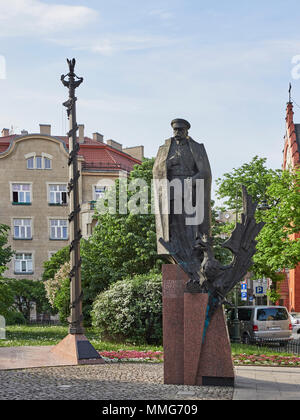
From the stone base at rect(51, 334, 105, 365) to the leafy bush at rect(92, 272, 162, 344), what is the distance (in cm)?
496

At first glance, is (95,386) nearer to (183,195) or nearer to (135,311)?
(183,195)

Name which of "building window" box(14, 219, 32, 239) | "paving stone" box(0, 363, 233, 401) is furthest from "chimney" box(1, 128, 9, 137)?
"paving stone" box(0, 363, 233, 401)

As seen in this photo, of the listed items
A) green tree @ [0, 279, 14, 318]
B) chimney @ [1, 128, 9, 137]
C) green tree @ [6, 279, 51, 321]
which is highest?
chimney @ [1, 128, 9, 137]

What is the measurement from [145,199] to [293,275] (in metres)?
26.4

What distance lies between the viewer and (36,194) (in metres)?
50.5

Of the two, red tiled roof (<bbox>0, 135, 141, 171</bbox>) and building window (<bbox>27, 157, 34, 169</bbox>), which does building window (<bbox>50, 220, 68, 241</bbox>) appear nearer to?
building window (<bbox>27, 157, 34, 169</bbox>)

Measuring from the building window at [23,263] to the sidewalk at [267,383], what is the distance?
128ft

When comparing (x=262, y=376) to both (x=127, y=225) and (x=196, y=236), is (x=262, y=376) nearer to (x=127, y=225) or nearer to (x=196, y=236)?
(x=196, y=236)

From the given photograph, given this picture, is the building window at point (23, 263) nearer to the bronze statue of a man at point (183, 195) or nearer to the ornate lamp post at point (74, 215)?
the ornate lamp post at point (74, 215)

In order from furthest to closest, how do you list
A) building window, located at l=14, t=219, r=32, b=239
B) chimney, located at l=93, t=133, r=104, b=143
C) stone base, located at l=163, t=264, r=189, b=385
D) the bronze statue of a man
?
1. chimney, located at l=93, t=133, r=104, b=143
2. building window, located at l=14, t=219, r=32, b=239
3. the bronze statue of a man
4. stone base, located at l=163, t=264, r=189, b=385

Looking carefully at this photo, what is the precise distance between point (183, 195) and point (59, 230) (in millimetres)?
40871

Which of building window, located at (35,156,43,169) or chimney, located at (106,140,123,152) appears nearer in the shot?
building window, located at (35,156,43,169)

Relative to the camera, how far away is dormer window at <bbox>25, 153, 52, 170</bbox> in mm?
50094

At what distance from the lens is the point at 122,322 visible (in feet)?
61.0
